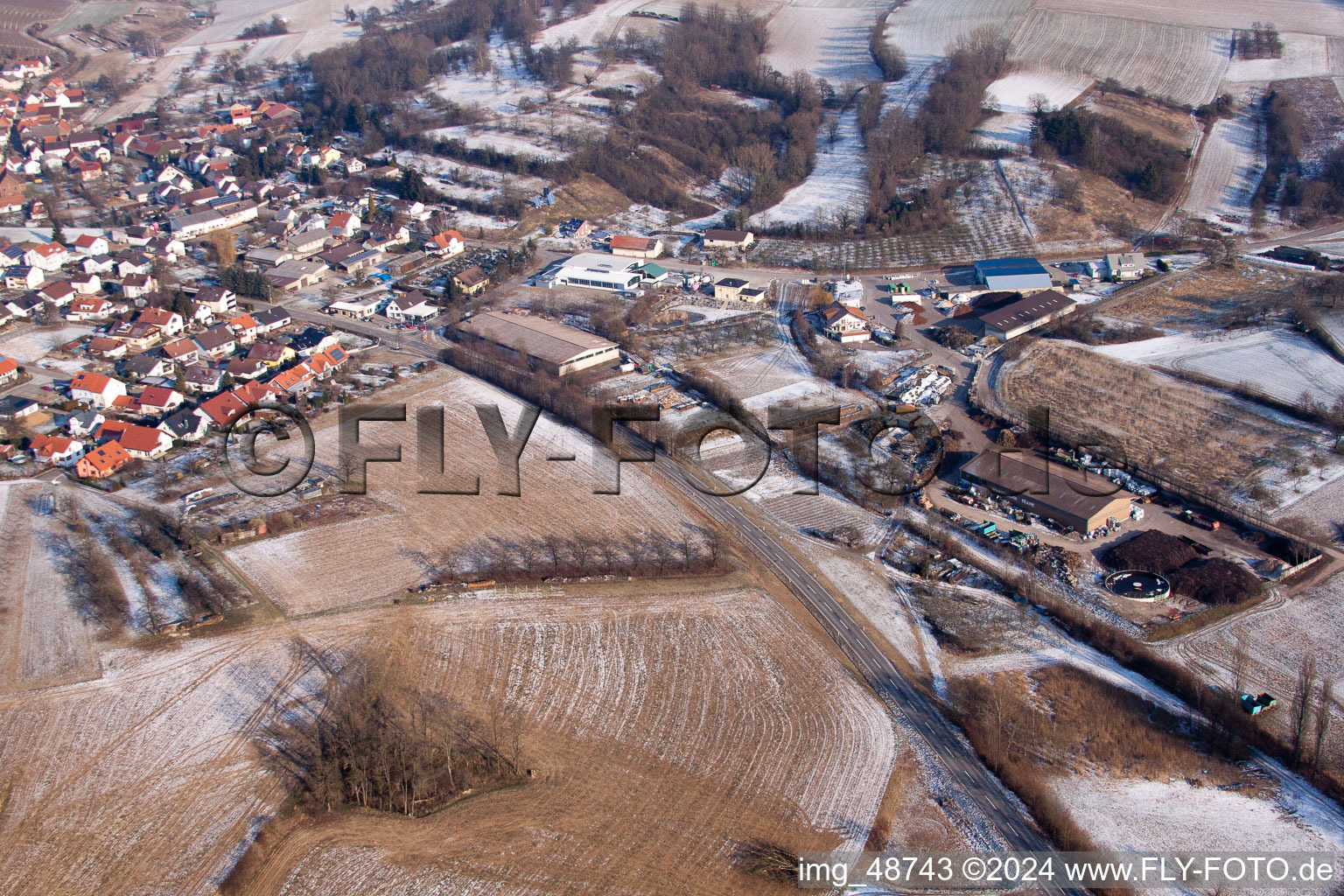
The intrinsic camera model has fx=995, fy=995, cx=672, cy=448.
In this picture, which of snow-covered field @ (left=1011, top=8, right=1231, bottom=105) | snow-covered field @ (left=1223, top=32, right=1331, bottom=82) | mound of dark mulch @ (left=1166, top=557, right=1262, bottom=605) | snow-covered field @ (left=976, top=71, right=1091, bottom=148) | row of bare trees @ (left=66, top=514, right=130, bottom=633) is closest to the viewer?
row of bare trees @ (left=66, top=514, right=130, bottom=633)

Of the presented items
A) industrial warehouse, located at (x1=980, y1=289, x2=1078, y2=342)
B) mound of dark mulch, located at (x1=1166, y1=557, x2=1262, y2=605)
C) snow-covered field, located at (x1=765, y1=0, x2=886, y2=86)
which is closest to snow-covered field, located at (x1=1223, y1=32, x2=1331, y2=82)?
snow-covered field, located at (x1=765, y1=0, x2=886, y2=86)

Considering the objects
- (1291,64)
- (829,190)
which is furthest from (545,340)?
(1291,64)

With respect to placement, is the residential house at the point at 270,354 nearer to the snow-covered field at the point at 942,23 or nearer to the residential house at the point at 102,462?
the residential house at the point at 102,462

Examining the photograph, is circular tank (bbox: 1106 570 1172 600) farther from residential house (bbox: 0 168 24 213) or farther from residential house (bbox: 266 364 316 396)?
residential house (bbox: 0 168 24 213)

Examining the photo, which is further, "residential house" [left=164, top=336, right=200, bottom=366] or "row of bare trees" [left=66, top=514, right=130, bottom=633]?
"residential house" [left=164, top=336, right=200, bottom=366]

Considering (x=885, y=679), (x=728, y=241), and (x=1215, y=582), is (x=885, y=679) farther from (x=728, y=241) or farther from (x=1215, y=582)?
(x=728, y=241)

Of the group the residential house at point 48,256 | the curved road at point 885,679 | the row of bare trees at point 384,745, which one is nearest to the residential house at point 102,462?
the row of bare trees at point 384,745

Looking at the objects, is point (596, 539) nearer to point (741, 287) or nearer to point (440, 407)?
point (440, 407)
